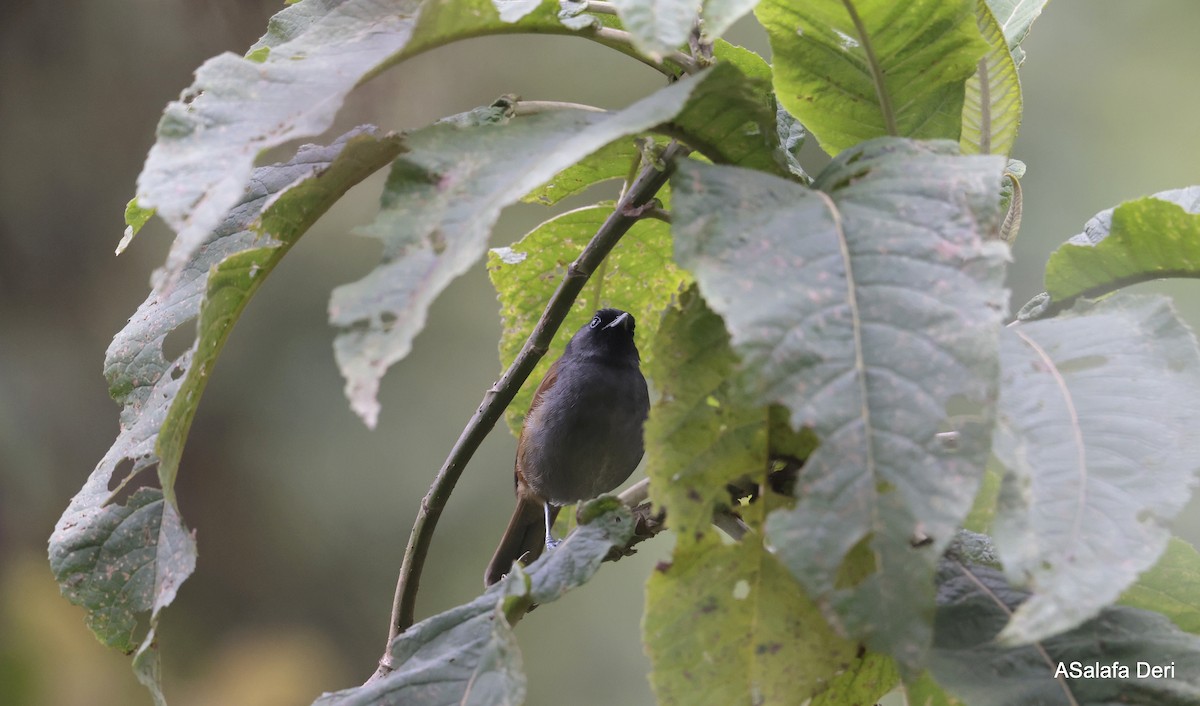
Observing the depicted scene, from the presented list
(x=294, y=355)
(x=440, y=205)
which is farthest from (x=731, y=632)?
(x=294, y=355)

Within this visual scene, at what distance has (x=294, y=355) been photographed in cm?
352

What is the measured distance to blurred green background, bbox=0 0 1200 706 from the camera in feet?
10.9

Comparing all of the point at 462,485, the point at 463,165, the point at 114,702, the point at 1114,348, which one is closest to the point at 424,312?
the point at 463,165

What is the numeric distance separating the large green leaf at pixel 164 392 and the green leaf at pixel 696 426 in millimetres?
343

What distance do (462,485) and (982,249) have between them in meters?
3.08

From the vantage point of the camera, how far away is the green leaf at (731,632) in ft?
2.68

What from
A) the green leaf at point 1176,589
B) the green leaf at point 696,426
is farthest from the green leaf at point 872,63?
the green leaf at point 1176,589

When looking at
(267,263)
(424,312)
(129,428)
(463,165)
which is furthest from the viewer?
(129,428)

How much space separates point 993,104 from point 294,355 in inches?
110

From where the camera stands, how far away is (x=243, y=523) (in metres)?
3.61

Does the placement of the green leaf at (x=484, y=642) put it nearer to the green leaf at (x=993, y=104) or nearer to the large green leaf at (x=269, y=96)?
the large green leaf at (x=269, y=96)

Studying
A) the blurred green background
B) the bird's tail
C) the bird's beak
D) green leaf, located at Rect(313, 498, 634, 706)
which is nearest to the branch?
green leaf, located at Rect(313, 498, 634, 706)

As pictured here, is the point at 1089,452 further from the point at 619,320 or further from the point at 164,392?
the point at 619,320

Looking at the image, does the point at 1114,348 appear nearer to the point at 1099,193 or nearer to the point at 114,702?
the point at 1099,193
